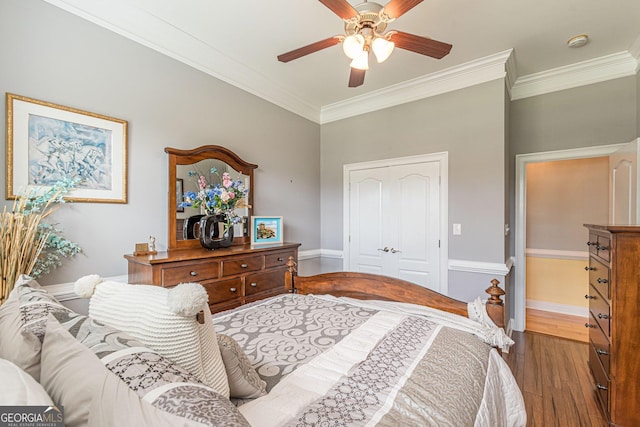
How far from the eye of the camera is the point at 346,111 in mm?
3785

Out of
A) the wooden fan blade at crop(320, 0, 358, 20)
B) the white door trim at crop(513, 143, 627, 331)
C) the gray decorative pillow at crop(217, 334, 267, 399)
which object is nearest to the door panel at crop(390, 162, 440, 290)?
the white door trim at crop(513, 143, 627, 331)

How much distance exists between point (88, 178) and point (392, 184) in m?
2.89

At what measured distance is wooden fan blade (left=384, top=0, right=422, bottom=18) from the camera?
1.45 metres

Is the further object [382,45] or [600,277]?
[600,277]

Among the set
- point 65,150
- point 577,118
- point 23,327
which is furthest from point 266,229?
point 577,118

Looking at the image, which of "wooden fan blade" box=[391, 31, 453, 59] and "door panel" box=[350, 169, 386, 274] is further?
"door panel" box=[350, 169, 386, 274]

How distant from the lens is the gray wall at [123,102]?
1.71 meters

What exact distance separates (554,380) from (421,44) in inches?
111

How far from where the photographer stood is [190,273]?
2.02 m

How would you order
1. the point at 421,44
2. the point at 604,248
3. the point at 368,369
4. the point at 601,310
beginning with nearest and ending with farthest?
1. the point at 368,369
2. the point at 421,44
3. the point at 604,248
4. the point at 601,310

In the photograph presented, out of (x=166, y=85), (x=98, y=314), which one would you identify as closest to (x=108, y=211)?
(x=166, y=85)

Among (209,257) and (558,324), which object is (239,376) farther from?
(558,324)

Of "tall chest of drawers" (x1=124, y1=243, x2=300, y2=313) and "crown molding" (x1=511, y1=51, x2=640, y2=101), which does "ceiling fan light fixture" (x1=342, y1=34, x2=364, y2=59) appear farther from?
"crown molding" (x1=511, y1=51, x2=640, y2=101)

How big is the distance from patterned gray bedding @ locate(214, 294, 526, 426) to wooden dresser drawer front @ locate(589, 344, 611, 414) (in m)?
1.13
